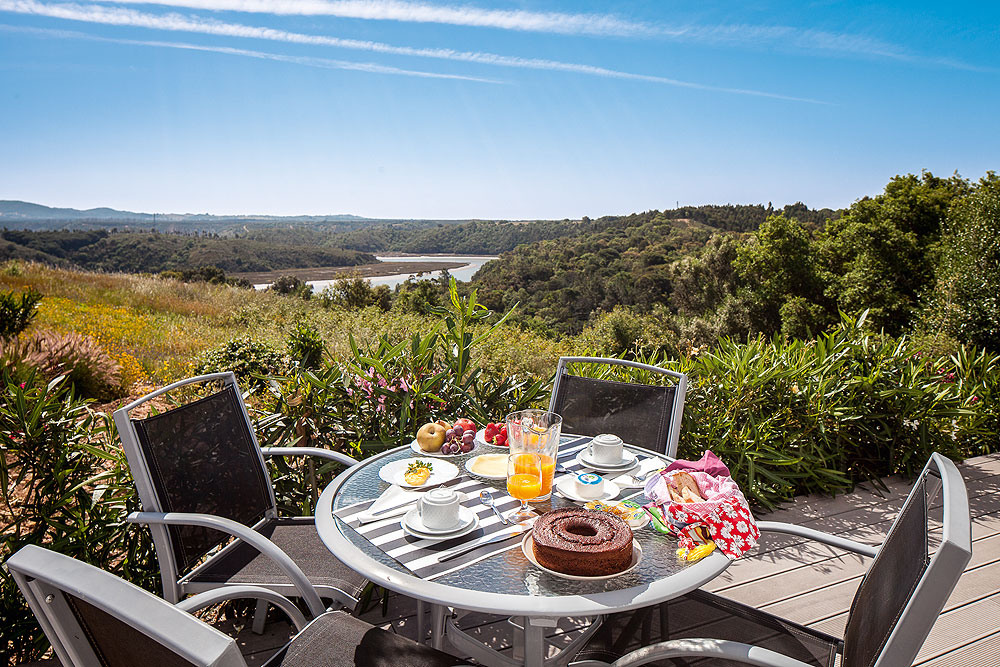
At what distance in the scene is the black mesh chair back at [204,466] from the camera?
1.46 metres

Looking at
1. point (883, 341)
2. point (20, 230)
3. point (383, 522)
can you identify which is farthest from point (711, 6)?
point (20, 230)

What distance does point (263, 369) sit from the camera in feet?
15.8

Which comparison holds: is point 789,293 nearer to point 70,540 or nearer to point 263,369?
point 263,369

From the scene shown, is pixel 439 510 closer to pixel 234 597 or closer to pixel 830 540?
pixel 234 597

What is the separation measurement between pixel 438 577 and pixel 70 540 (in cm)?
130

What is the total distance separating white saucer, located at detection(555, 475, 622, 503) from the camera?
54.1 inches

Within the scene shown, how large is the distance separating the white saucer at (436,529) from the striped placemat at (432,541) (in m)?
0.01

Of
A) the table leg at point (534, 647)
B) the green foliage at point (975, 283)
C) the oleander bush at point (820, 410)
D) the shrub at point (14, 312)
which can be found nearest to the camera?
the table leg at point (534, 647)

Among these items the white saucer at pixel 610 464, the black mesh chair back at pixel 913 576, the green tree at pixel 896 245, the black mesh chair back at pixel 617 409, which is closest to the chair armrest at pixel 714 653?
the black mesh chair back at pixel 913 576

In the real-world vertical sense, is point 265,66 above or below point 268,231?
above

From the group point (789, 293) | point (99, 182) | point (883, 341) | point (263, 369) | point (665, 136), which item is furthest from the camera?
point (665, 136)

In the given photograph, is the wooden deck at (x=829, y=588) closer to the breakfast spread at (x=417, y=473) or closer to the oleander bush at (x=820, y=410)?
the oleander bush at (x=820, y=410)

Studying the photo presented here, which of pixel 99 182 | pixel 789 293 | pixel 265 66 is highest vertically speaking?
pixel 265 66

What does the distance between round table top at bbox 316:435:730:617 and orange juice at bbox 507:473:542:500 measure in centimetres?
14
